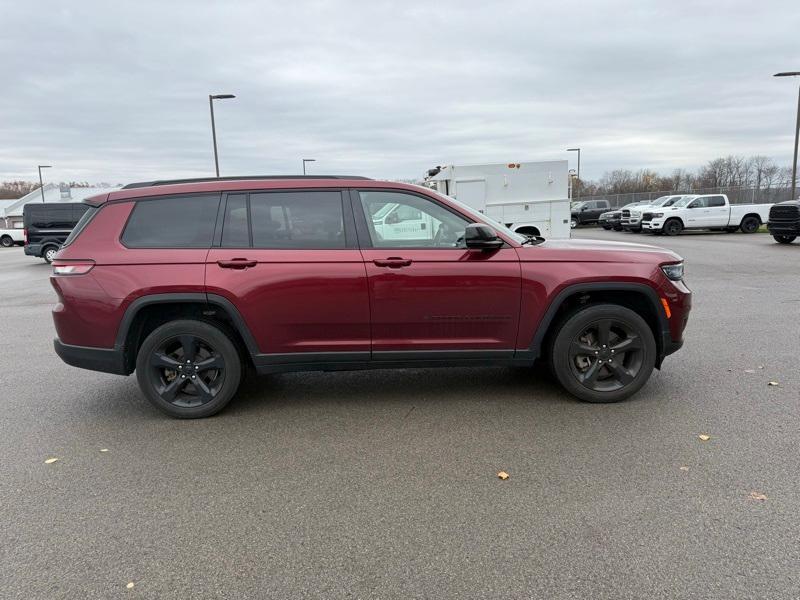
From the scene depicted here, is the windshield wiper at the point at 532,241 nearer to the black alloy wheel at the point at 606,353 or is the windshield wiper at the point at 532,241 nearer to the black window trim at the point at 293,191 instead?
the black alloy wheel at the point at 606,353

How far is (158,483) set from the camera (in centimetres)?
340

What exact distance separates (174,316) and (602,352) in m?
3.39

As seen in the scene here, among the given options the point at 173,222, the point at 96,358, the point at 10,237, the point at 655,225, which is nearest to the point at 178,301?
the point at 173,222

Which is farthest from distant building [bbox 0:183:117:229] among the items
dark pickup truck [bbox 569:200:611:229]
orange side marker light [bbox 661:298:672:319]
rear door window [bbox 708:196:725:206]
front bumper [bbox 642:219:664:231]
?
A: orange side marker light [bbox 661:298:672:319]

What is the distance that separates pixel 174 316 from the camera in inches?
175

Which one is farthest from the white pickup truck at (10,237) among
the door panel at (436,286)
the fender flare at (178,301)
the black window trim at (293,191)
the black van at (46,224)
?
the door panel at (436,286)

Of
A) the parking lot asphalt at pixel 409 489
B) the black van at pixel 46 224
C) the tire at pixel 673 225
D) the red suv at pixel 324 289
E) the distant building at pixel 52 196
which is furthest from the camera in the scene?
the distant building at pixel 52 196

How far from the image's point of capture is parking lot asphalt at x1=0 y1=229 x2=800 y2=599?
2.51 metres

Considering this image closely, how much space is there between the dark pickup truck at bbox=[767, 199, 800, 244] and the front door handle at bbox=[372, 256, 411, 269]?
18558 millimetres

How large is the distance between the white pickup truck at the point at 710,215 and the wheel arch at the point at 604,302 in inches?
958

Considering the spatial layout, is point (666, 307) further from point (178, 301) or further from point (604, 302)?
point (178, 301)

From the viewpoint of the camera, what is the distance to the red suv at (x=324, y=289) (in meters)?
4.23

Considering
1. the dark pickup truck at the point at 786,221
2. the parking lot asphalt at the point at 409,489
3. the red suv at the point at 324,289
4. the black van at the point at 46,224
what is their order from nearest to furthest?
the parking lot asphalt at the point at 409,489
the red suv at the point at 324,289
the dark pickup truck at the point at 786,221
the black van at the point at 46,224

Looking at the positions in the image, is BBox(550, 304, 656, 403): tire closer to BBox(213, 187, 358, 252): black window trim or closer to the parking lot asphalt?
the parking lot asphalt
